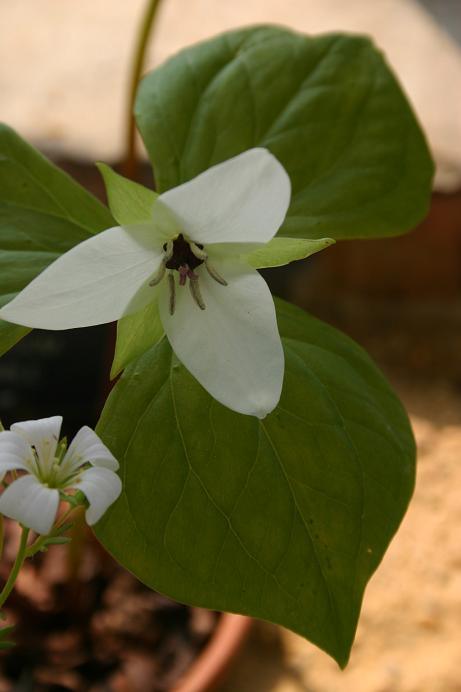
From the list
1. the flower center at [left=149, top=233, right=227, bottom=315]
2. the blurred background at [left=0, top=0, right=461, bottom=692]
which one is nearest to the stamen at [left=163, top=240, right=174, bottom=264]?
the flower center at [left=149, top=233, right=227, bottom=315]

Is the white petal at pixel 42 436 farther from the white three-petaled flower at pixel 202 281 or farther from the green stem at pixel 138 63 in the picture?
the green stem at pixel 138 63

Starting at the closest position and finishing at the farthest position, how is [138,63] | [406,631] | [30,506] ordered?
[30,506] → [138,63] → [406,631]

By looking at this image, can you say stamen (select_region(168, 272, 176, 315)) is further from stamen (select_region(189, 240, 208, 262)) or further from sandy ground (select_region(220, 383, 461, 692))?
sandy ground (select_region(220, 383, 461, 692))

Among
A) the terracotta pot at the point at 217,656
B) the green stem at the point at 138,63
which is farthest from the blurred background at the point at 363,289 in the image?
the green stem at the point at 138,63

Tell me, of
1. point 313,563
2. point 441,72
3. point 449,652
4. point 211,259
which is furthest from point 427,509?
point 211,259

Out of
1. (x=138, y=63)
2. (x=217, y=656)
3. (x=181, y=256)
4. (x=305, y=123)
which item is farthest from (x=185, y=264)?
(x=217, y=656)

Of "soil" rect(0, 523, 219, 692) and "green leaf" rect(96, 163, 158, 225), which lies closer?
"green leaf" rect(96, 163, 158, 225)

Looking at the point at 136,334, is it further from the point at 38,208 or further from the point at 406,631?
the point at 406,631
